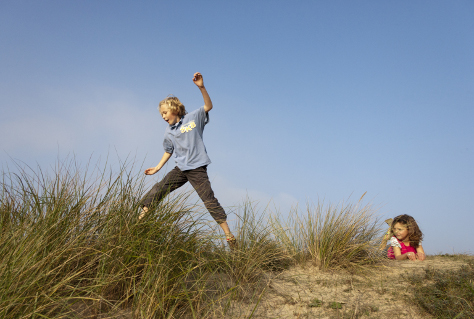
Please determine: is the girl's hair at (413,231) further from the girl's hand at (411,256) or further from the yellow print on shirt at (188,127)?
the yellow print on shirt at (188,127)

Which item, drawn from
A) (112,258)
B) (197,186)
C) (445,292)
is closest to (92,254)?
(112,258)

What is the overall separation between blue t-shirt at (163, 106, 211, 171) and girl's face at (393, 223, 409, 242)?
3.52 m

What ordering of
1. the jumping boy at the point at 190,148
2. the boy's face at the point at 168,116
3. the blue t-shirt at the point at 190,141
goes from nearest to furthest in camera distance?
the jumping boy at the point at 190,148 < the blue t-shirt at the point at 190,141 < the boy's face at the point at 168,116

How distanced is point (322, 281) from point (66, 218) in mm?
2767

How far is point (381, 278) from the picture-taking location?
163 inches

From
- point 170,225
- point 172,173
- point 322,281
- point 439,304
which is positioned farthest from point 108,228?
point 439,304

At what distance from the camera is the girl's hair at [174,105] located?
4.73 m

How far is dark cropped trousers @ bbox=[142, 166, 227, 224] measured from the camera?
374 cm

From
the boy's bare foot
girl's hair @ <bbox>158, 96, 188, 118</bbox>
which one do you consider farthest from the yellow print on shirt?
the boy's bare foot

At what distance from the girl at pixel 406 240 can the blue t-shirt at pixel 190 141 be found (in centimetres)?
345

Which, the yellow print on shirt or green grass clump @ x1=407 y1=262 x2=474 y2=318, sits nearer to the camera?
green grass clump @ x1=407 y1=262 x2=474 y2=318

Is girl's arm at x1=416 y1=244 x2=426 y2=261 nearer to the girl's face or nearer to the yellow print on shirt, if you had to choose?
the girl's face

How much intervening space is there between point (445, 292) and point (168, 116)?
3877 mm

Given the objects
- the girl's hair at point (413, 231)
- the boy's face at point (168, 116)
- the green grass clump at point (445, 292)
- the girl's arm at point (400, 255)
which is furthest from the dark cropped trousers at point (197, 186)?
the girl's hair at point (413, 231)
